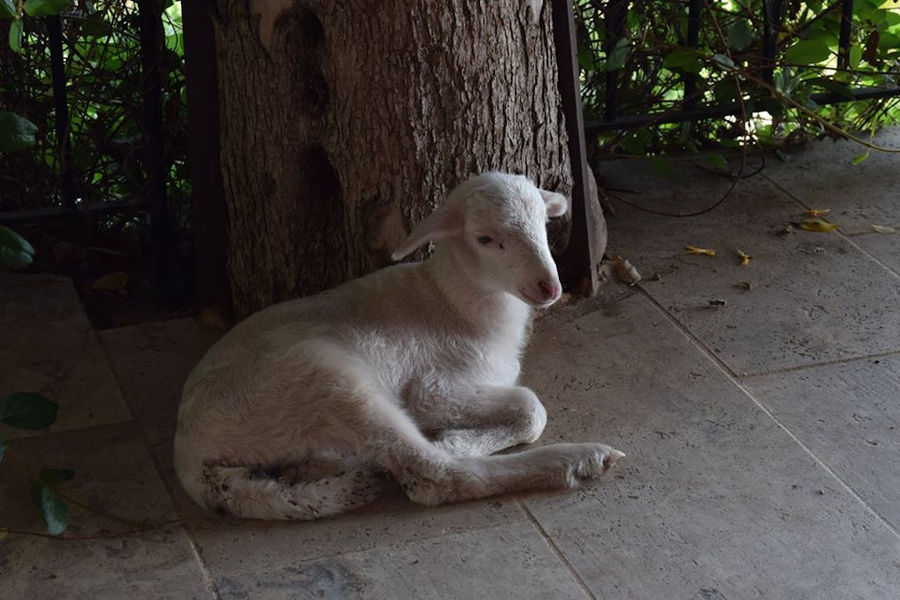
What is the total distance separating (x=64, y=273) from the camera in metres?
5.09

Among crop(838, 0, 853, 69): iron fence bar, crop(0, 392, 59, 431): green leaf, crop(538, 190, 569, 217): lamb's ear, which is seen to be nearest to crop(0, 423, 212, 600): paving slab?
crop(0, 392, 59, 431): green leaf

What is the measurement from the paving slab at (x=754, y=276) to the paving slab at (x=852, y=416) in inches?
3.9

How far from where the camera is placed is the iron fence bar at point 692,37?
5.35 meters

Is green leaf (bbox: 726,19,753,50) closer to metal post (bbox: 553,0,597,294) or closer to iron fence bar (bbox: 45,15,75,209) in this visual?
metal post (bbox: 553,0,597,294)

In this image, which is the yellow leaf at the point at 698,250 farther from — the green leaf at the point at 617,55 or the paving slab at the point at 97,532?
the paving slab at the point at 97,532

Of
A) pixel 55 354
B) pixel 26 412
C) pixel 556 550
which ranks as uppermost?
pixel 26 412

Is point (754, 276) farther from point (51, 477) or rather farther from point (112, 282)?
point (51, 477)

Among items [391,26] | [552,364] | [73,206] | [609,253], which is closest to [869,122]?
[609,253]

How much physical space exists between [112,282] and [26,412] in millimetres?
1353

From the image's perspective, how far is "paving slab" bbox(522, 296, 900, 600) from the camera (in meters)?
3.44

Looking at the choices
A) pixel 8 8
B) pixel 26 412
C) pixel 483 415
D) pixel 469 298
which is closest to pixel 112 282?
pixel 26 412

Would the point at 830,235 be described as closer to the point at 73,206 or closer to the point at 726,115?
the point at 726,115

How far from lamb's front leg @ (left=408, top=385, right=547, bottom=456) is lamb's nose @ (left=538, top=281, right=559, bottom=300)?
0.38 metres

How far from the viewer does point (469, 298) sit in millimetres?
4070
